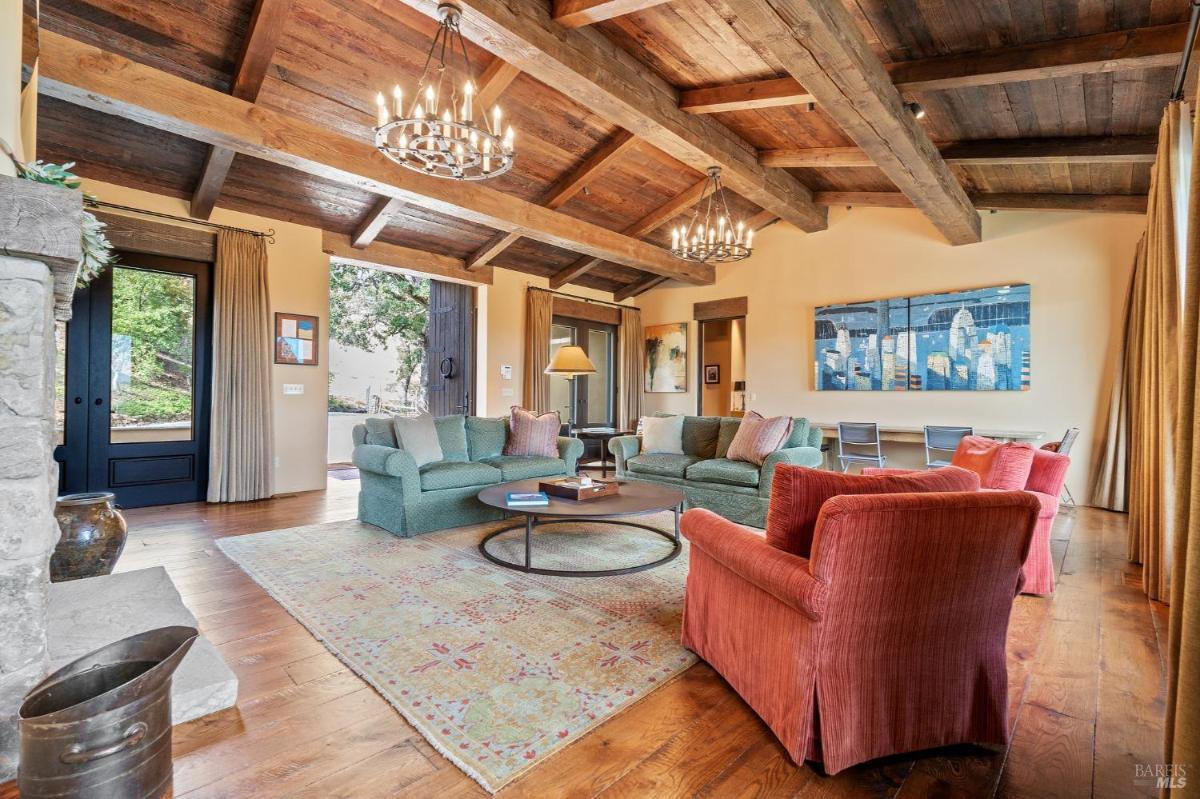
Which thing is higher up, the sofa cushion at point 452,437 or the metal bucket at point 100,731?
the sofa cushion at point 452,437

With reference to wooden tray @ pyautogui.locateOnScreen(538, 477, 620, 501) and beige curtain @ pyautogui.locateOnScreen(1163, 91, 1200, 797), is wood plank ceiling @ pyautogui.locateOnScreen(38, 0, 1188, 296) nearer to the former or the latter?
beige curtain @ pyautogui.locateOnScreen(1163, 91, 1200, 797)

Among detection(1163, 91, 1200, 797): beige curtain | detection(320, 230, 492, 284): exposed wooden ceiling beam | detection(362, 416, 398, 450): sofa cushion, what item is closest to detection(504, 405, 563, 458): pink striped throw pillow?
detection(362, 416, 398, 450): sofa cushion

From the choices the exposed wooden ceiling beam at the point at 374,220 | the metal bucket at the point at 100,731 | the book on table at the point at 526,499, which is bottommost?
the metal bucket at the point at 100,731

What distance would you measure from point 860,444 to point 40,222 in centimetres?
671

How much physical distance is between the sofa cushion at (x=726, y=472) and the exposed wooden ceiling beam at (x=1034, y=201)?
10.5 ft

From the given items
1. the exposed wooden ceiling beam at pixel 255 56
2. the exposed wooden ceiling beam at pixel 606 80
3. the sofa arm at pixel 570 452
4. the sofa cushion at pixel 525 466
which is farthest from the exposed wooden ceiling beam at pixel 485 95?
the sofa arm at pixel 570 452

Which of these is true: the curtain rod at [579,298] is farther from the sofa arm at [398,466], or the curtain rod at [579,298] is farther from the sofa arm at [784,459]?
the sofa arm at [784,459]

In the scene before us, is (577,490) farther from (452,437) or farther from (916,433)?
(916,433)

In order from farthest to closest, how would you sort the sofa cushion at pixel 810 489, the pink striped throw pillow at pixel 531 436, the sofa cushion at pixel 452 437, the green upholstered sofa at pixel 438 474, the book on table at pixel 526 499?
the pink striped throw pillow at pixel 531 436, the sofa cushion at pixel 452 437, the green upholstered sofa at pixel 438 474, the book on table at pixel 526 499, the sofa cushion at pixel 810 489

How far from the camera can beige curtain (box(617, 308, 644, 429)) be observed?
8922 millimetres

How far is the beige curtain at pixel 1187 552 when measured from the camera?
82cm

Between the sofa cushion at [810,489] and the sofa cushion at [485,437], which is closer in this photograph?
the sofa cushion at [810,489]

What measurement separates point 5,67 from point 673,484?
447cm

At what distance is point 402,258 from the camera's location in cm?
638
